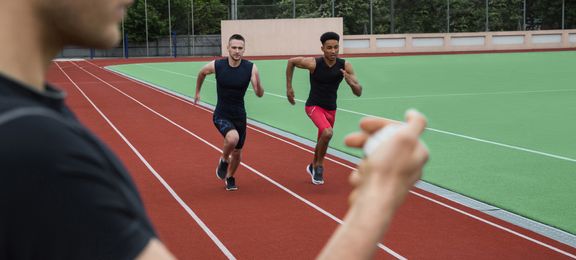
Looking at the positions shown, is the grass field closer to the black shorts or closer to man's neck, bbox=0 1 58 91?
the black shorts

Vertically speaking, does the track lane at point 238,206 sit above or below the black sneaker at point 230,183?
below

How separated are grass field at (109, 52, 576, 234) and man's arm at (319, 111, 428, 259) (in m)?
6.52

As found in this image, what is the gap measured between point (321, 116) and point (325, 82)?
42 cm

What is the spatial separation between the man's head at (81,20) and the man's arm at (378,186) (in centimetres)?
43

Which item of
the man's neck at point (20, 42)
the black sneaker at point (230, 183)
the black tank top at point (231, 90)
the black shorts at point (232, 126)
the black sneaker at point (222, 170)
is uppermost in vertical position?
the man's neck at point (20, 42)

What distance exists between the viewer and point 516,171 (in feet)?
33.7

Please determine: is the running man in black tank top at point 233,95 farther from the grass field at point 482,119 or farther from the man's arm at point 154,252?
the man's arm at point 154,252

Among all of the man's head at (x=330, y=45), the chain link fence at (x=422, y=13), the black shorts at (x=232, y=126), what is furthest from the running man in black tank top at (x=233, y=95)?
the chain link fence at (x=422, y=13)

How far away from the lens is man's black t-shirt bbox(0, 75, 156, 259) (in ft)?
3.64

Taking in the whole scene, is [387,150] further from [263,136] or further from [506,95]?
[506,95]

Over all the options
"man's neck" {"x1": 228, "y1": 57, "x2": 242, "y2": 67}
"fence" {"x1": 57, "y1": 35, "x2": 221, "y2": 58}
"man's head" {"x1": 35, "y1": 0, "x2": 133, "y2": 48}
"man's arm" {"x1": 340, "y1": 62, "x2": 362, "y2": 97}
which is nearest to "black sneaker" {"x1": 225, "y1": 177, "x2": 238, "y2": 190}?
"man's neck" {"x1": 228, "y1": 57, "x2": 242, "y2": 67}

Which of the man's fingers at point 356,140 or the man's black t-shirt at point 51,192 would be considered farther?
the man's fingers at point 356,140

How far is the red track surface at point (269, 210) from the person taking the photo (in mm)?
6781

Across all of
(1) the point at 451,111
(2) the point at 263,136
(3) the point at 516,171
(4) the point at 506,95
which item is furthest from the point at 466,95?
(3) the point at 516,171
